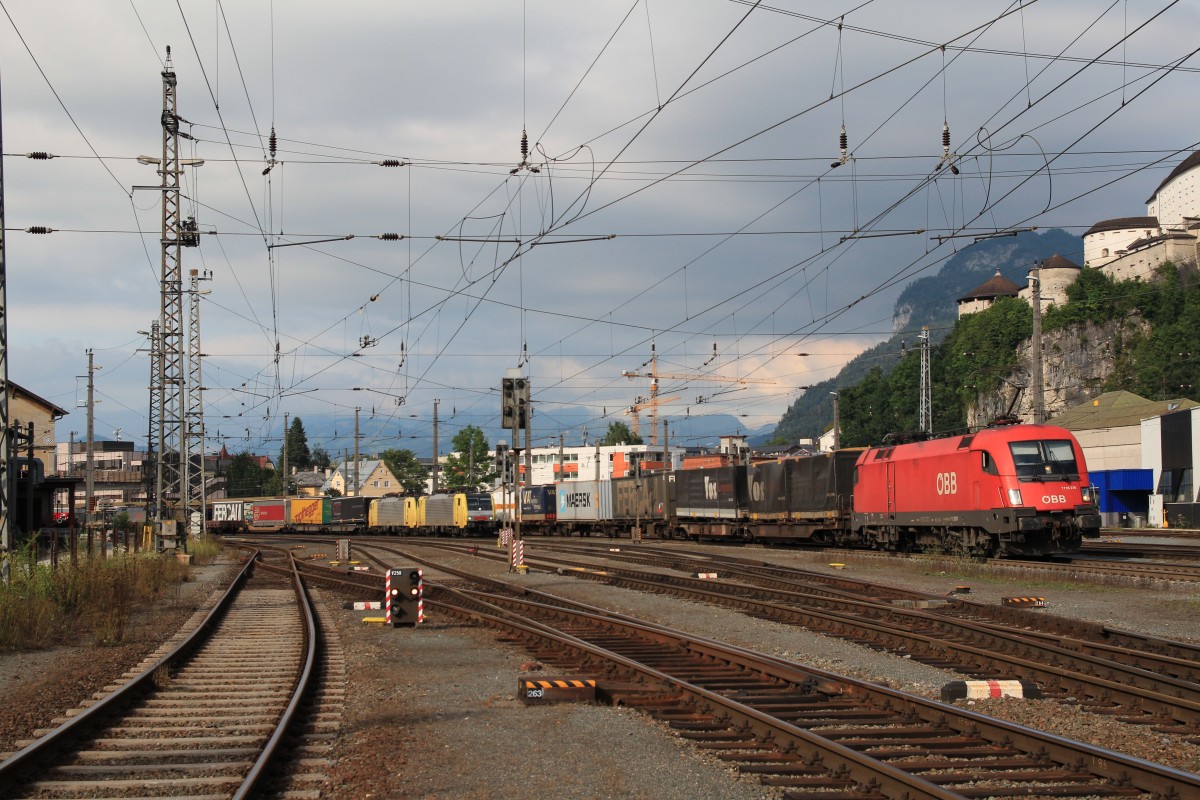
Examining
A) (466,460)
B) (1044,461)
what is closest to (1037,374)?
(1044,461)

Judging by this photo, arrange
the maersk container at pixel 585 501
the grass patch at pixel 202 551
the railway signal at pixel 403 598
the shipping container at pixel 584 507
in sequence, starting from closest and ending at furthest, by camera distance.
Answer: the railway signal at pixel 403 598 → the grass patch at pixel 202 551 → the maersk container at pixel 585 501 → the shipping container at pixel 584 507

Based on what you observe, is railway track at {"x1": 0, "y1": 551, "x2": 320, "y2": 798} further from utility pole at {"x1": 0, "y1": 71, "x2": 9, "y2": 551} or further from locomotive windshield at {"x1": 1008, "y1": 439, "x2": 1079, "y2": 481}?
locomotive windshield at {"x1": 1008, "y1": 439, "x2": 1079, "y2": 481}

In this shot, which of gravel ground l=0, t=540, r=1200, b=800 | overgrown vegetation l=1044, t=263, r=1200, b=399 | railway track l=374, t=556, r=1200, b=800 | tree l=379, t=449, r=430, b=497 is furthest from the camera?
tree l=379, t=449, r=430, b=497

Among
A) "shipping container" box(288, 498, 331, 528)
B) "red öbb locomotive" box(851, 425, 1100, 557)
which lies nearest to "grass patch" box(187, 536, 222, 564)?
"red öbb locomotive" box(851, 425, 1100, 557)

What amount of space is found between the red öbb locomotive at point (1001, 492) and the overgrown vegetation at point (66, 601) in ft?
62.8

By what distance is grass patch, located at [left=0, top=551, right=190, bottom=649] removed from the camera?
15391 mm

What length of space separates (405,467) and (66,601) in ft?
514

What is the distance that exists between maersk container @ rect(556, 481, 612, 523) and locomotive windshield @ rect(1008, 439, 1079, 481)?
1351 inches

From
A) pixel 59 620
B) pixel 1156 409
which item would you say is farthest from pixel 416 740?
pixel 1156 409

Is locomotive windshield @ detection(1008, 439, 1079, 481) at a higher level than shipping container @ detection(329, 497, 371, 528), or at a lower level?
higher

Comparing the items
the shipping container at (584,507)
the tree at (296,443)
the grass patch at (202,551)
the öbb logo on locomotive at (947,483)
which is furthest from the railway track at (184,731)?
the tree at (296,443)

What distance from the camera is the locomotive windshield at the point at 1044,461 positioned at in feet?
80.5

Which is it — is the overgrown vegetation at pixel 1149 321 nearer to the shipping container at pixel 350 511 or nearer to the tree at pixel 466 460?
the tree at pixel 466 460

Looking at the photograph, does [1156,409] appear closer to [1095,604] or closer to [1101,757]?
[1095,604]
